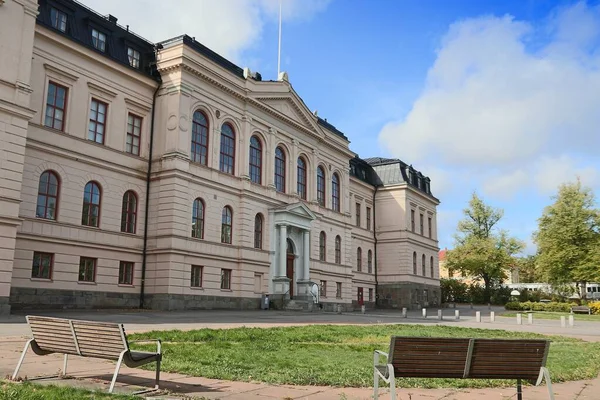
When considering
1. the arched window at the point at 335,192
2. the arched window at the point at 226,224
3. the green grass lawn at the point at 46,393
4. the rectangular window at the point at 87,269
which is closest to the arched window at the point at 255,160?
the arched window at the point at 226,224

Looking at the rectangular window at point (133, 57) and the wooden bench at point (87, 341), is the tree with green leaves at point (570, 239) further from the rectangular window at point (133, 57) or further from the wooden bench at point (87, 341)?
the wooden bench at point (87, 341)

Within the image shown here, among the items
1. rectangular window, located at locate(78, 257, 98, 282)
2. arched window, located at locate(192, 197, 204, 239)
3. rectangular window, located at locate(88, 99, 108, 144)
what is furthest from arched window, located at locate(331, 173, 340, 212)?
rectangular window, located at locate(78, 257, 98, 282)

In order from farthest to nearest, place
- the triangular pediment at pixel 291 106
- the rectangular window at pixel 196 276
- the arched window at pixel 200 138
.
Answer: the triangular pediment at pixel 291 106
the arched window at pixel 200 138
the rectangular window at pixel 196 276

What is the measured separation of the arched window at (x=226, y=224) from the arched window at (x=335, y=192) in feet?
49.2

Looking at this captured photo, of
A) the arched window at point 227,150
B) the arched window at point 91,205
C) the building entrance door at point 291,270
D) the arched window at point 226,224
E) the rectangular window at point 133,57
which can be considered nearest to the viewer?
the arched window at point 91,205

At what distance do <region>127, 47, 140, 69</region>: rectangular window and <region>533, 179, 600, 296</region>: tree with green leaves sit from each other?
49.2 metres

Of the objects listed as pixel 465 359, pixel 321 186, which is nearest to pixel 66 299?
pixel 465 359

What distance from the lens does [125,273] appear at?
31.2 meters

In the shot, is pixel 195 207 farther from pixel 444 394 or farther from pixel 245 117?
pixel 444 394

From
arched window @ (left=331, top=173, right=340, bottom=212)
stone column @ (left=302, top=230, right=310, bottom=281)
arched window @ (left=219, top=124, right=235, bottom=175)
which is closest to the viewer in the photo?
arched window @ (left=219, top=124, right=235, bottom=175)

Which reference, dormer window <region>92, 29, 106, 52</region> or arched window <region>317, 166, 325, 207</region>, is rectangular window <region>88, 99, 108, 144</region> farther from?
arched window <region>317, 166, 325, 207</region>

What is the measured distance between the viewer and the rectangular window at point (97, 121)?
30.2 m

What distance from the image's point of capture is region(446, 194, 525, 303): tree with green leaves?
72.9 m

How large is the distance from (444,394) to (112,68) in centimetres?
2817
